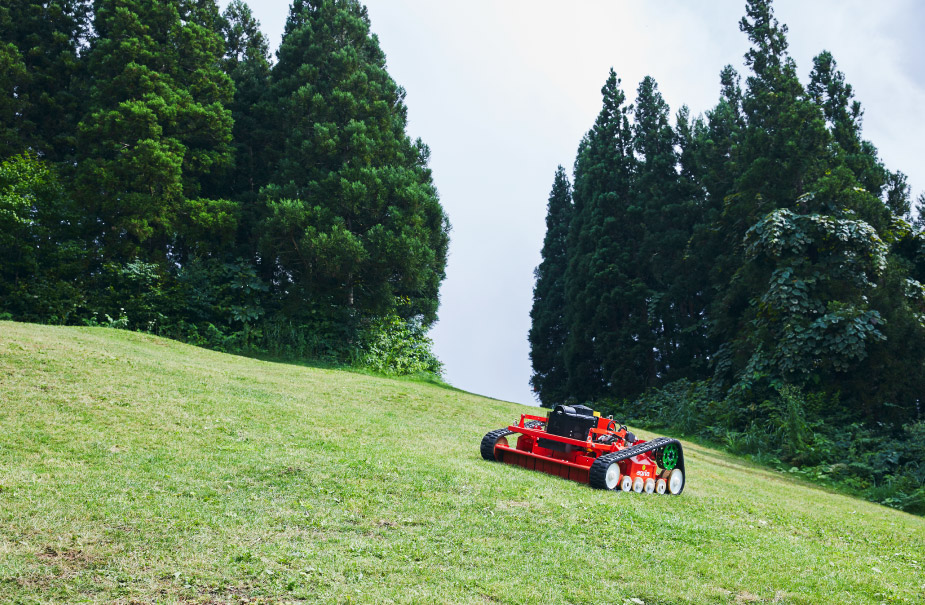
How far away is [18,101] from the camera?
23094 mm

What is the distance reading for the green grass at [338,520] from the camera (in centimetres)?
479

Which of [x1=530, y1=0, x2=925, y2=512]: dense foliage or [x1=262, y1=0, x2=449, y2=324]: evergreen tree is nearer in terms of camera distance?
[x1=530, y1=0, x2=925, y2=512]: dense foliage

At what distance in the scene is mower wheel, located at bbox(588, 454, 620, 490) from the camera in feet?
26.9

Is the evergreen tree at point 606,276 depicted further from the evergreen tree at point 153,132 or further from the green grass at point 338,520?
the green grass at point 338,520

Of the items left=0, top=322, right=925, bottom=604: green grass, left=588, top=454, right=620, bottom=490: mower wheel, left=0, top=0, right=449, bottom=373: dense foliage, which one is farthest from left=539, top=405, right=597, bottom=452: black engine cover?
left=0, top=0, right=449, bottom=373: dense foliage

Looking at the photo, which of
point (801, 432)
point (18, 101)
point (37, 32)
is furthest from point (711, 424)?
point (37, 32)

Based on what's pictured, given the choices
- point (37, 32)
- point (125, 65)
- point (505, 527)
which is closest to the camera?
point (505, 527)

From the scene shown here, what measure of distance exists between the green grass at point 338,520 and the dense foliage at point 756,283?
6.76 meters

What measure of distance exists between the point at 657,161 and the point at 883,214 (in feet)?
39.3

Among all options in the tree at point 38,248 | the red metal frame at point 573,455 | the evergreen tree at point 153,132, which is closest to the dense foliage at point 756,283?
the red metal frame at point 573,455

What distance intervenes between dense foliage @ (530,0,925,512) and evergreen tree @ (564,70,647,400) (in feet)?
0.30

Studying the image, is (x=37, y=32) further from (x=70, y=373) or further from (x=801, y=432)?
(x=801, y=432)

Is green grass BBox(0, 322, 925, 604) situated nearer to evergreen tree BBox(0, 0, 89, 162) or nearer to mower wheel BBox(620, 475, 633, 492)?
mower wheel BBox(620, 475, 633, 492)

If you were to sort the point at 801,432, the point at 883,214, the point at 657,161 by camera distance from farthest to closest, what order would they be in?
the point at 657,161
the point at 883,214
the point at 801,432
